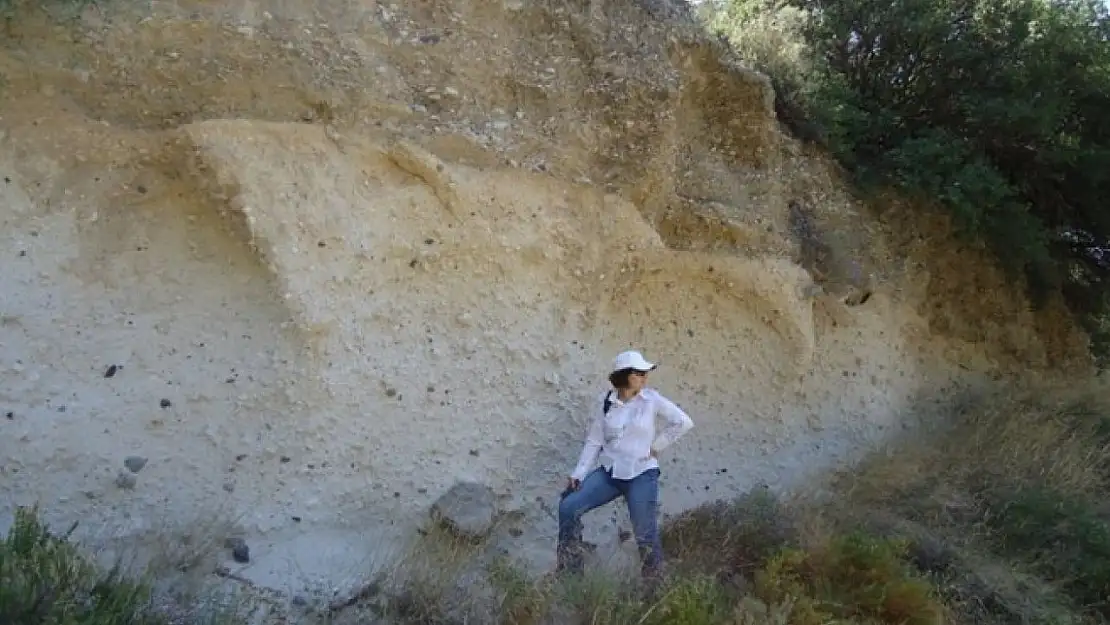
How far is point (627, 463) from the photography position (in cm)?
432

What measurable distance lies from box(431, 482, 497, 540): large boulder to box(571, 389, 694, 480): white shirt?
61 centimetres

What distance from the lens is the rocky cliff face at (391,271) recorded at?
4.64 m

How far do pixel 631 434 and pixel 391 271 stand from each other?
5.98 ft

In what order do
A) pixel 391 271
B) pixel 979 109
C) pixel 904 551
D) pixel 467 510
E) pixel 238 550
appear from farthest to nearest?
pixel 979 109 → pixel 391 271 → pixel 467 510 → pixel 904 551 → pixel 238 550

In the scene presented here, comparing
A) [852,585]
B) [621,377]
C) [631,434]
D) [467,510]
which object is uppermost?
[621,377]

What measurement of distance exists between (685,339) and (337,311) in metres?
2.37

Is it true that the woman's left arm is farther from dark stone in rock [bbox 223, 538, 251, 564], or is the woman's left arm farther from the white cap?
dark stone in rock [bbox 223, 538, 251, 564]

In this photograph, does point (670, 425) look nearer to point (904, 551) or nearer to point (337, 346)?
point (904, 551)

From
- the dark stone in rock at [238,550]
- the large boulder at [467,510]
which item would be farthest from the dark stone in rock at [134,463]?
the large boulder at [467,510]

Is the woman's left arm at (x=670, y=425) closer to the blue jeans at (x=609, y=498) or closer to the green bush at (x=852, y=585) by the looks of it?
the blue jeans at (x=609, y=498)

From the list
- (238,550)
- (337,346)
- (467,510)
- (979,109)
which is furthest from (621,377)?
(979,109)

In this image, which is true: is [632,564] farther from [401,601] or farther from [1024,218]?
[1024,218]

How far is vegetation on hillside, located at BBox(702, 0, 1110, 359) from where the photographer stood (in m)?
7.11

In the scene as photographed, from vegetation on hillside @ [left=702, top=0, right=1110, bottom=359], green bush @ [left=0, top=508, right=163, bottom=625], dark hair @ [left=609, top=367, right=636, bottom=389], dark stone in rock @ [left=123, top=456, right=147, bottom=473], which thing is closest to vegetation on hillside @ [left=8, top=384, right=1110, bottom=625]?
green bush @ [left=0, top=508, right=163, bottom=625]
